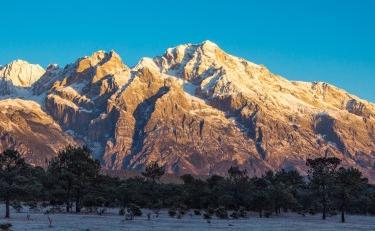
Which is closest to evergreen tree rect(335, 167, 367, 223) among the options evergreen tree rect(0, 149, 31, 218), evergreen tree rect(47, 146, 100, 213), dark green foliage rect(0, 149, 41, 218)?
evergreen tree rect(47, 146, 100, 213)

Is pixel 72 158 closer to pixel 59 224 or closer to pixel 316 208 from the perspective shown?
pixel 59 224

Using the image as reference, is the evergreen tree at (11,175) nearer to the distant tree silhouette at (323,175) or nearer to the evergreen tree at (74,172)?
the evergreen tree at (74,172)

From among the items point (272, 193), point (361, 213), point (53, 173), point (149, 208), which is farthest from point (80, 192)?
point (361, 213)

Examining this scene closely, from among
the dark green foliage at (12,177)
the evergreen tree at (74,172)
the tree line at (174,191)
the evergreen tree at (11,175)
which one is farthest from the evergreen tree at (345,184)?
the evergreen tree at (11,175)

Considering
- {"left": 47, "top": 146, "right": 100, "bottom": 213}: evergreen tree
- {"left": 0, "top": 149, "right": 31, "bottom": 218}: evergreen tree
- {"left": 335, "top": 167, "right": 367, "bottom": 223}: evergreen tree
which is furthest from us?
{"left": 47, "top": 146, "right": 100, "bottom": 213}: evergreen tree

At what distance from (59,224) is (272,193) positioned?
67.9 metres

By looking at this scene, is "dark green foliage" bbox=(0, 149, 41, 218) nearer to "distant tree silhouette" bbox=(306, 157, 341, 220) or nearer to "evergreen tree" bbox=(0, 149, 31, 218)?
"evergreen tree" bbox=(0, 149, 31, 218)

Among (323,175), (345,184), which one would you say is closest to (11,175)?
(323,175)

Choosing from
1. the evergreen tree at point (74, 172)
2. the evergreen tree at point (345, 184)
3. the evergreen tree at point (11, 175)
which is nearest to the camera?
the evergreen tree at point (11, 175)

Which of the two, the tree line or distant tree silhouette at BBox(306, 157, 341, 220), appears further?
distant tree silhouette at BBox(306, 157, 341, 220)

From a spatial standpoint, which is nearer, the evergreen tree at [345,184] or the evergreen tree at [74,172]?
the evergreen tree at [345,184]

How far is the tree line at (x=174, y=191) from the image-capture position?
10369 centimetres

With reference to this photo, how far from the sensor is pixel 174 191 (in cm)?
18688

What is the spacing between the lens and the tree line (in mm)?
103688
